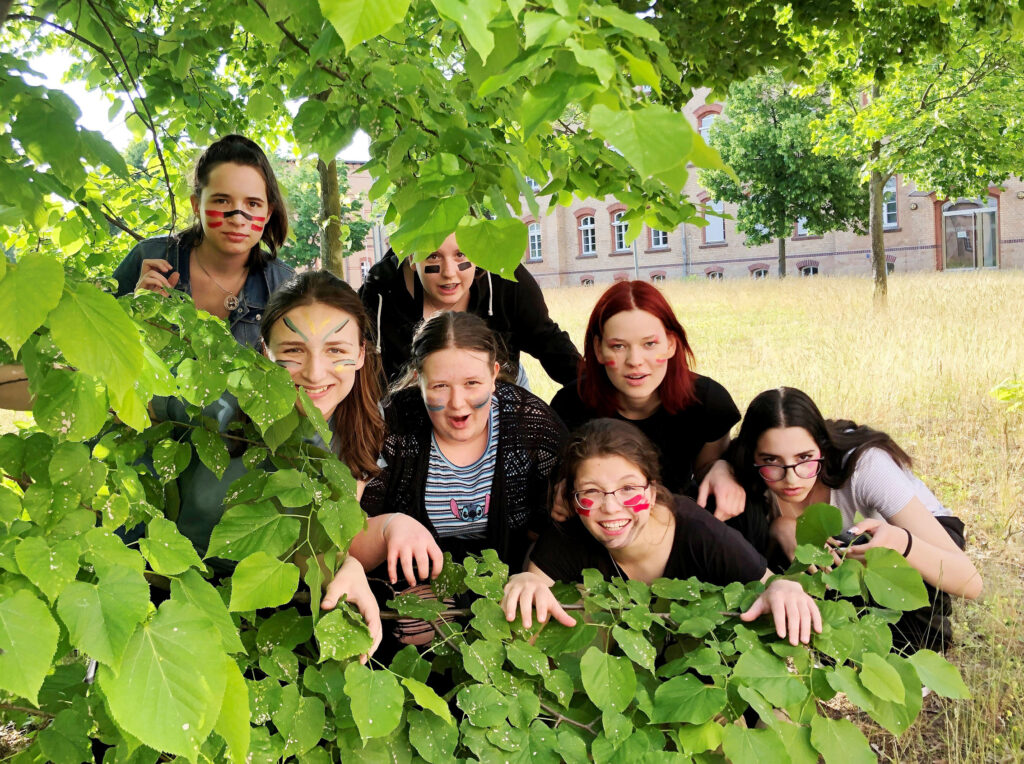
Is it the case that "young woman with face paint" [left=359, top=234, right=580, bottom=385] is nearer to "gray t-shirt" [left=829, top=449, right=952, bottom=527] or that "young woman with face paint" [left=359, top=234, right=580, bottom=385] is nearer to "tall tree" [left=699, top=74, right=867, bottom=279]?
"gray t-shirt" [left=829, top=449, right=952, bottom=527]

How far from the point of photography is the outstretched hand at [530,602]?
1938 mm

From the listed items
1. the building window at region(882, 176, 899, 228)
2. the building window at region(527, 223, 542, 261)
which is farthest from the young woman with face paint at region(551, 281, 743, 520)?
the building window at region(527, 223, 542, 261)

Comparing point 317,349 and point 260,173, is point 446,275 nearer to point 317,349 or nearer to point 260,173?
point 260,173

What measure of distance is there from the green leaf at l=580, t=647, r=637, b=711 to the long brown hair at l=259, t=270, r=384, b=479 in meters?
0.95

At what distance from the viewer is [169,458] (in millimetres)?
1803

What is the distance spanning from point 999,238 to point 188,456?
29660 mm

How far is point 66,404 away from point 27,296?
0.97 feet

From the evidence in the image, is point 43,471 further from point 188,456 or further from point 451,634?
point 451,634

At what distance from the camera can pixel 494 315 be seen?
344 centimetres

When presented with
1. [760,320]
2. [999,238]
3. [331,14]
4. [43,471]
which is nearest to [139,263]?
[43,471]

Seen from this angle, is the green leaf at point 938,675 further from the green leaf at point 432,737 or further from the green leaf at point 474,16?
the green leaf at point 474,16

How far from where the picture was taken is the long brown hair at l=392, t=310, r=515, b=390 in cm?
271

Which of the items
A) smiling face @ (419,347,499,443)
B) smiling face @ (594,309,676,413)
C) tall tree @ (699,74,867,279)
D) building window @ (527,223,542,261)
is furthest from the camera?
building window @ (527,223,542,261)

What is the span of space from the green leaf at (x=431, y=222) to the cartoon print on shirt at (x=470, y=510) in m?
1.61
